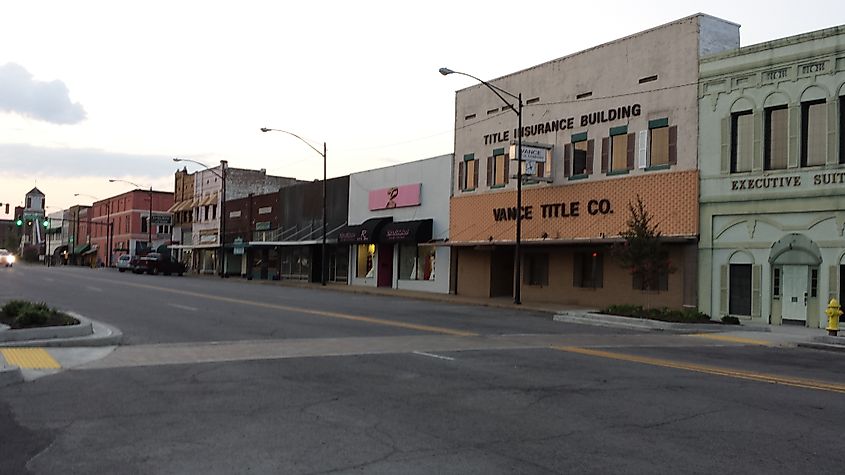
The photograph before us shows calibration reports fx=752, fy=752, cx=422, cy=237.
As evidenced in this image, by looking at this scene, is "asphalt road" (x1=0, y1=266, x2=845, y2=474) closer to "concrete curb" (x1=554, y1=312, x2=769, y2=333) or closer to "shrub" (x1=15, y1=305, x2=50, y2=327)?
"shrub" (x1=15, y1=305, x2=50, y2=327)

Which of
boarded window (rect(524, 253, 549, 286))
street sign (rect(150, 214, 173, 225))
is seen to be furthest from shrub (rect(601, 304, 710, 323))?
street sign (rect(150, 214, 173, 225))

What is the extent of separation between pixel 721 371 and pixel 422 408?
19.4 ft

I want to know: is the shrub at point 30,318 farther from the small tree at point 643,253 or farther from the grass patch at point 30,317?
the small tree at point 643,253

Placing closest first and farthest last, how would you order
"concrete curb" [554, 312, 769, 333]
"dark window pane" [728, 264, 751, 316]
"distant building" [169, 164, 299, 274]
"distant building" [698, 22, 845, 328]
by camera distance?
"concrete curb" [554, 312, 769, 333] → "distant building" [698, 22, 845, 328] → "dark window pane" [728, 264, 751, 316] → "distant building" [169, 164, 299, 274]

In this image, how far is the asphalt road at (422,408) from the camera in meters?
6.25

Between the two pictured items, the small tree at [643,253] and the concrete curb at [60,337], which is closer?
the concrete curb at [60,337]

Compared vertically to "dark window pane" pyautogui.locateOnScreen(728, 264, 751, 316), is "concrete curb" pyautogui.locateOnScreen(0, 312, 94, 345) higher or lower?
lower

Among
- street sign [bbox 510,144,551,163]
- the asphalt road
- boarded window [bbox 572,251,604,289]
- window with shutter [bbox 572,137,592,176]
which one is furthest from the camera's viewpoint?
window with shutter [bbox 572,137,592,176]

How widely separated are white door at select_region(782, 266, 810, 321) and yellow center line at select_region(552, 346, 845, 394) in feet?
37.0

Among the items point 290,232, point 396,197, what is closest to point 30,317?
point 396,197

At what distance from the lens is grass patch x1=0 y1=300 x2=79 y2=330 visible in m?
13.9

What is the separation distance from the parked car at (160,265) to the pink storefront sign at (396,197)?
76.4 feet

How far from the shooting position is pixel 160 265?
59.2 m

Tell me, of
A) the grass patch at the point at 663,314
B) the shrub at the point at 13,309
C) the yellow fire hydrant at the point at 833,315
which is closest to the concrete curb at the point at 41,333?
the shrub at the point at 13,309
